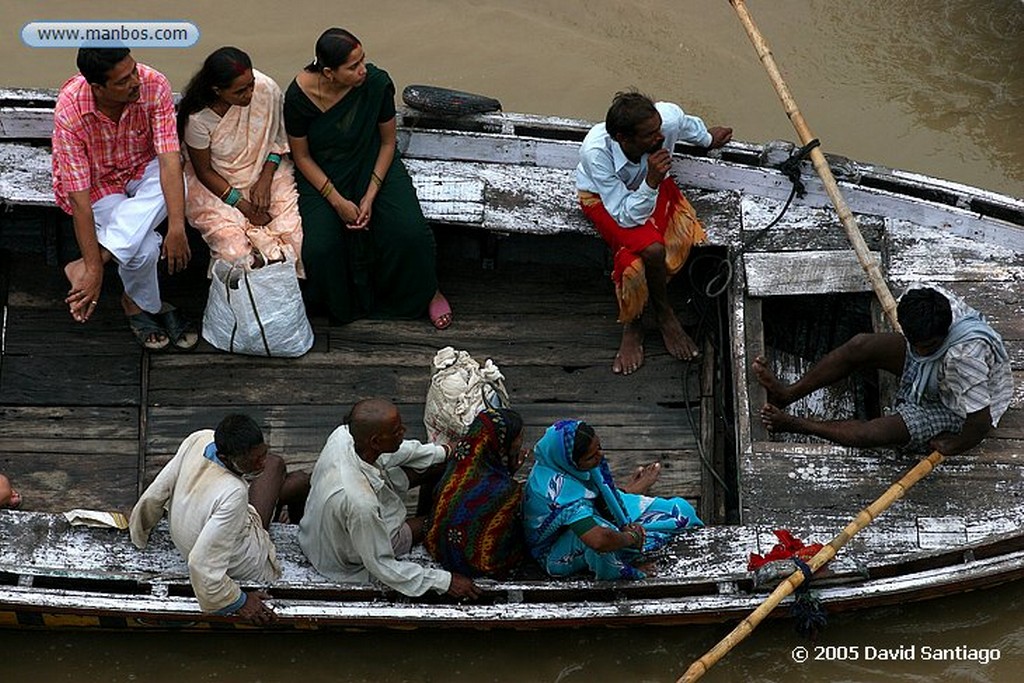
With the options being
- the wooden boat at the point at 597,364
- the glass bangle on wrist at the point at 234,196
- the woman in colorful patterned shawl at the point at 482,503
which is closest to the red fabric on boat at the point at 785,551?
the wooden boat at the point at 597,364

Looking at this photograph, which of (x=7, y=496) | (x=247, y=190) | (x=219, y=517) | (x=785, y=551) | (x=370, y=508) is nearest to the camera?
(x=219, y=517)

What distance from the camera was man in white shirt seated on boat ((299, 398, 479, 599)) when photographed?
14.5 ft

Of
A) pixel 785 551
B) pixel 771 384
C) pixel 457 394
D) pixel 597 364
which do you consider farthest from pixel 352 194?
pixel 785 551

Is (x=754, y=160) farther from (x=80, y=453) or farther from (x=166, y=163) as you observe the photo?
(x=80, y=453)

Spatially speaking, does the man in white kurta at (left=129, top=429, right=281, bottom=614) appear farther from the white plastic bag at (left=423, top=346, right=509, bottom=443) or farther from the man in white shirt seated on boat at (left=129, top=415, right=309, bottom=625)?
the white plastic bag at (left=423, top=346, right=509, bottom=443)

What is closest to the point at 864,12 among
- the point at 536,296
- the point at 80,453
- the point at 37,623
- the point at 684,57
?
the point at 684,57

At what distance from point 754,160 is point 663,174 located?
720 millimetres

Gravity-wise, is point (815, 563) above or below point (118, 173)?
below

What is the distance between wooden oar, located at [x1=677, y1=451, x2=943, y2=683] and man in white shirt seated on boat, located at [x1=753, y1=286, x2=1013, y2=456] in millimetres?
144

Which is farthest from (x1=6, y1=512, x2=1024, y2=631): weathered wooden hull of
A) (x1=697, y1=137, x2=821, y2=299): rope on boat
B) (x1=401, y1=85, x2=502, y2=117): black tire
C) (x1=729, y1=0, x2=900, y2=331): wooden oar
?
(x1=401, y1=85, x2=502, y2=117): black tire

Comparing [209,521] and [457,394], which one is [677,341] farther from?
[209,521]

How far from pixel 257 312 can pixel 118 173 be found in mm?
772

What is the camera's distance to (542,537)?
15.6ft

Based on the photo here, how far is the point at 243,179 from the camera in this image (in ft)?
17.9
